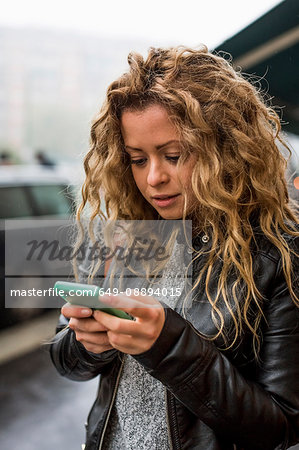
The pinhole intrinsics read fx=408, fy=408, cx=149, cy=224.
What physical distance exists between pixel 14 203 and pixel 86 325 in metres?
1.16

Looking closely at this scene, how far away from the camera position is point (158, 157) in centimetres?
93

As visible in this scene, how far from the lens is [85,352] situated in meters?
1.00

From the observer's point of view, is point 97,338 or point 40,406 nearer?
point 97,338

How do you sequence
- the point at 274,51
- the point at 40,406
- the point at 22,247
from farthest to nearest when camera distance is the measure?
the point at 40,406 < the point at 22,247 < the point at 274,51

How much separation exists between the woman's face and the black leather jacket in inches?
6.6

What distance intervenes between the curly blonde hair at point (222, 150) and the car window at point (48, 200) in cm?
83

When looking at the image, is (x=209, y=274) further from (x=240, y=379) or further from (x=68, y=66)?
(x=68, y=66)

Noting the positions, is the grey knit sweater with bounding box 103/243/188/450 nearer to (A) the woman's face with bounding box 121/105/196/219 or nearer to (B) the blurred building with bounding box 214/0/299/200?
(A) the woman's face with bounding box 121/105/196/219

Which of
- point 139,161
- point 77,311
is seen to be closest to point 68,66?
point 139,161

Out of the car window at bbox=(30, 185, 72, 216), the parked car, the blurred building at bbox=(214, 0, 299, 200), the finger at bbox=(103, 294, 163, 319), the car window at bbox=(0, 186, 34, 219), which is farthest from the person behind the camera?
the car window at bbox=(30, 185, 72, 216)

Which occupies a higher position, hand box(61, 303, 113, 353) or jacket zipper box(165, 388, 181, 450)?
hand box(61, 303, 113, 353)

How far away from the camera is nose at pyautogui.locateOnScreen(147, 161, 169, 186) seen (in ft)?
3.04

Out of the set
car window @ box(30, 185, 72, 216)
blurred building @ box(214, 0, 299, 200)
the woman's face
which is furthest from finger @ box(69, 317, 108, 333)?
car window @ box(30, 185, 72, 216)

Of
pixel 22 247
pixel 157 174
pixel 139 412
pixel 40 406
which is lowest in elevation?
pixel 40 406
